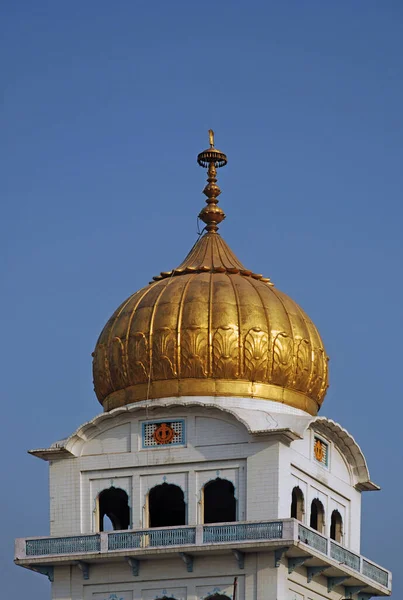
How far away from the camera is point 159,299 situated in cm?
5962

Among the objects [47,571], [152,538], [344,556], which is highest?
[152,538]

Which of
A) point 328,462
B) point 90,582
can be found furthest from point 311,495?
point 90,582

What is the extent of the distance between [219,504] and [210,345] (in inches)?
161

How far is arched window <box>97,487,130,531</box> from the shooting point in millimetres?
59125

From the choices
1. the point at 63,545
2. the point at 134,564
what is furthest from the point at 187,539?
the point at 63,545

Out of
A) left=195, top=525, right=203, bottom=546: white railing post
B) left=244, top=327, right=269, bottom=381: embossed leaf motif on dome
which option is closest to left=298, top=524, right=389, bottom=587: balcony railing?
left=195, top=525, right=203, bottom=546: white railing post

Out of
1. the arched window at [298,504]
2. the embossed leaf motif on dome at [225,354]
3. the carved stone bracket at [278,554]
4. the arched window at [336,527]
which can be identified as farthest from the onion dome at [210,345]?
the carved stone bracket at [278,554]

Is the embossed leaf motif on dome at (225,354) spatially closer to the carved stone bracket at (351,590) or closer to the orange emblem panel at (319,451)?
the orange emblem panel at (319,451)

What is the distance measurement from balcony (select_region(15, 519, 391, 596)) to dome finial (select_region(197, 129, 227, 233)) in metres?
8.82

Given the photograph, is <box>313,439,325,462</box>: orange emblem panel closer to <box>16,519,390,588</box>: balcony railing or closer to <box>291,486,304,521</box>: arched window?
<box>291,486,304,521</box>: arched window

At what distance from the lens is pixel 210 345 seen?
193 ft

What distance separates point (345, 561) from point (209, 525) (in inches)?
157

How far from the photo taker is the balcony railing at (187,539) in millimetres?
56219

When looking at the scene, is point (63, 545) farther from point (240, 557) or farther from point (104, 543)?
point (240, 557)
